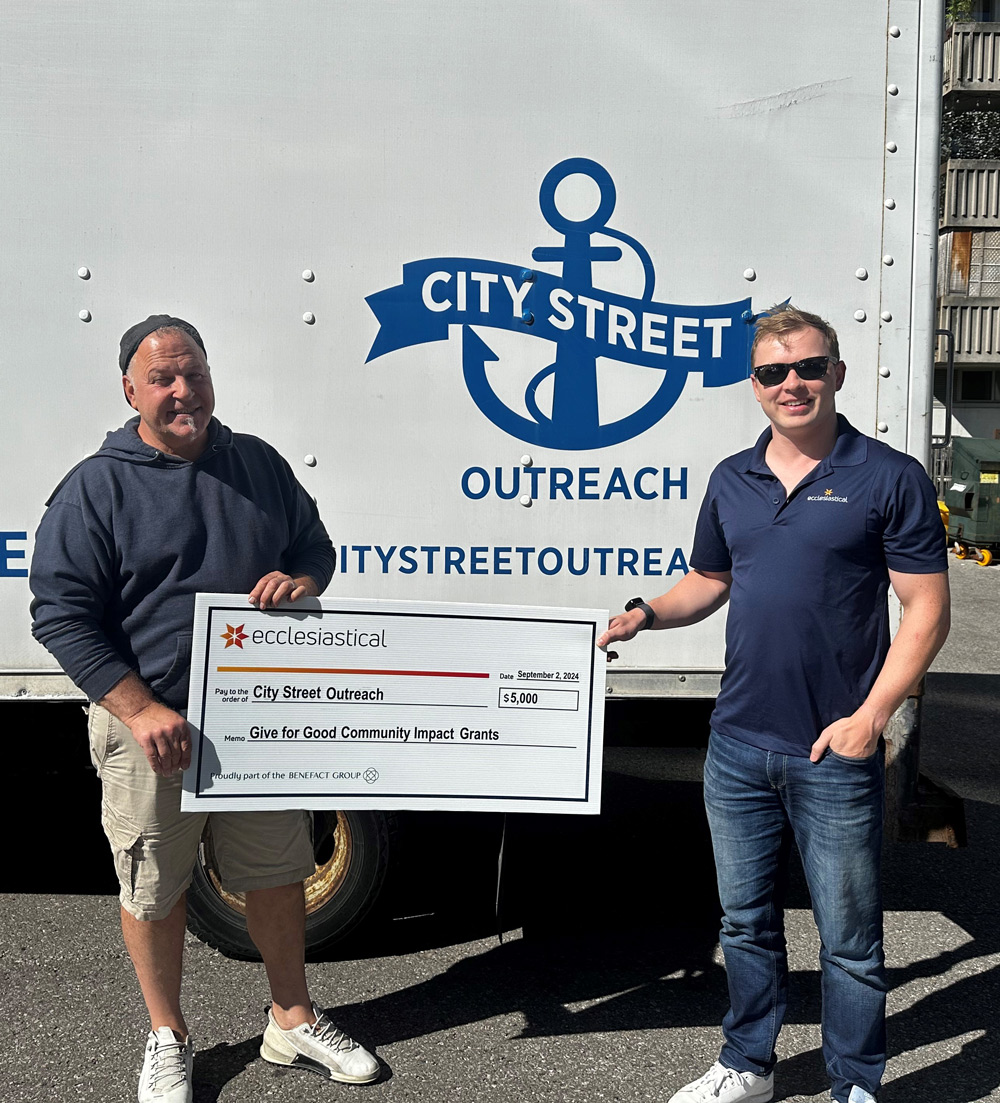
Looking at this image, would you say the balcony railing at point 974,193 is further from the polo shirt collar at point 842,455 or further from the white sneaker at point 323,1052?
the white sneaker at point 323,1052

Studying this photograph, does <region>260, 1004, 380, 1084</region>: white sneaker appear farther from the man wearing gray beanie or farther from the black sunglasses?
the black sunglasses

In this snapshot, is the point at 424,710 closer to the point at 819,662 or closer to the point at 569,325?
the point at 819,662

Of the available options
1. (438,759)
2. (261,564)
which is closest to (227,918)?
(438,759)

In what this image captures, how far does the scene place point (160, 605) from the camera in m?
2.53

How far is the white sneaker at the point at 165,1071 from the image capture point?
8.49 feet

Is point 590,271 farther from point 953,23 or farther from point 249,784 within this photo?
point 953,23

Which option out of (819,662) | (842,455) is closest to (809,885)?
(819,662)

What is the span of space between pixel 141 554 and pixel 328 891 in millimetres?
1358

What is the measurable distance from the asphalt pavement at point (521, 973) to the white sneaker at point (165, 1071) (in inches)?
5.2

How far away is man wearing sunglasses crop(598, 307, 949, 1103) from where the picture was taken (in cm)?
229

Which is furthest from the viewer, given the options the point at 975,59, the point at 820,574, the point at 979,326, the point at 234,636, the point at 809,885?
the point at 979,326

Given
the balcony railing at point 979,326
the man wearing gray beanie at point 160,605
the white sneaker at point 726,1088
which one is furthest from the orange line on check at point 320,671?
the balcony railing at point 979,326

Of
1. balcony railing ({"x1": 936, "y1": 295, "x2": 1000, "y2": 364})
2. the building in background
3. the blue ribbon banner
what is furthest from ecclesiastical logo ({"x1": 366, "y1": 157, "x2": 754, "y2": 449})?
balcony railing ({"x1": 936, "y1": 295, "x2": 1000, "y2": 364})

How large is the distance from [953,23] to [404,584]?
23280 mm
